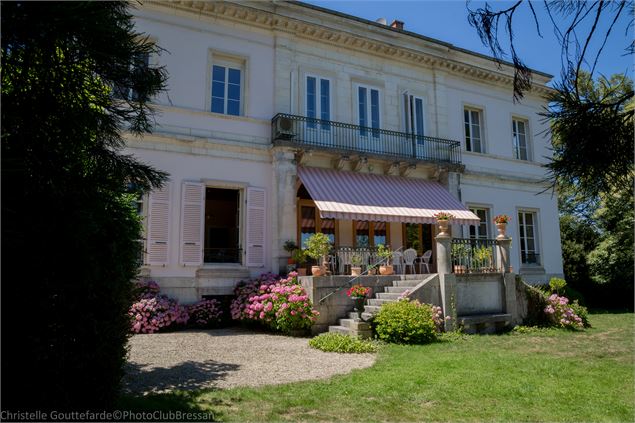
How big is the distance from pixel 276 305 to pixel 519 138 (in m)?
14.4

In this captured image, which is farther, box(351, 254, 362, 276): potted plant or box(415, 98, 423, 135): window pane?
box(415, 98, 423, 135): window pane

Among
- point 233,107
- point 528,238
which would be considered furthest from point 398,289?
point 528,238

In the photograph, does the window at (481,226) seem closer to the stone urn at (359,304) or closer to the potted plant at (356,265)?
→ the potted plant at (356,265)

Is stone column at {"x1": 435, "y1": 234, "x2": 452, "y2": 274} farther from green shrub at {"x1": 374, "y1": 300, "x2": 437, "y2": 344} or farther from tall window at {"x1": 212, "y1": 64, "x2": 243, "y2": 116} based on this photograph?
tall window at {"x1": 212, "y1": 64, "x2": 243, "y2": 116}

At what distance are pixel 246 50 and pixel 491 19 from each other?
1133cm

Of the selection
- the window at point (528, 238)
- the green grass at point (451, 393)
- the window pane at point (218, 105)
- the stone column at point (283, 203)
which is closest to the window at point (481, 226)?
the window at point (528, 238)

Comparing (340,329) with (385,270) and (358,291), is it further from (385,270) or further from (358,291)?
(385,270)

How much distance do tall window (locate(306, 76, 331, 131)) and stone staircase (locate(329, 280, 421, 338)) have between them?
606 cm

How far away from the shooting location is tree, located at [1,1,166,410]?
3.12 metres

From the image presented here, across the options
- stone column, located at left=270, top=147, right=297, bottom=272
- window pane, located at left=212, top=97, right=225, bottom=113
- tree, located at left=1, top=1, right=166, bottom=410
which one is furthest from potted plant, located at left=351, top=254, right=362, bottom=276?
tree, located at left=1, top=1, right=166, bottom=410

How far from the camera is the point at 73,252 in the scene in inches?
141

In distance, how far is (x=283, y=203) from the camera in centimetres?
1338

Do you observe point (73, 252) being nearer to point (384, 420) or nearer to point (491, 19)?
point (384, 420)

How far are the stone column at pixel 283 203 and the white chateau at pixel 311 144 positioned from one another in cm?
4
